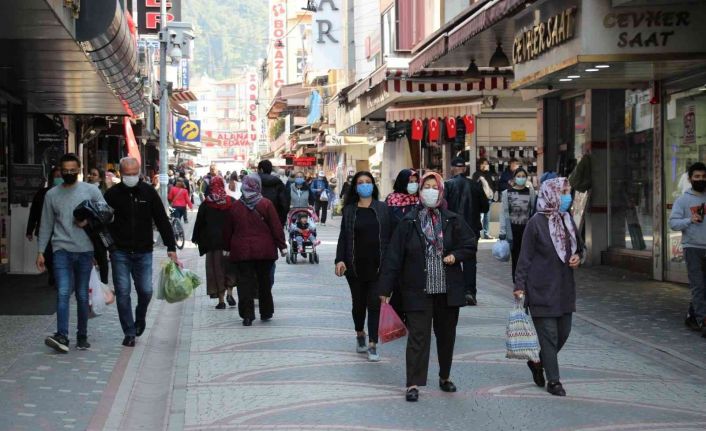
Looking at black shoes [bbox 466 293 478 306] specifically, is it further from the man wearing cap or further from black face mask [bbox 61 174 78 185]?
the man wearing cap

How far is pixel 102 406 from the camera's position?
27.2 ft

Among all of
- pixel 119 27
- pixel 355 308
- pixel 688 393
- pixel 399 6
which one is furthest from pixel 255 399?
pixel 399 6

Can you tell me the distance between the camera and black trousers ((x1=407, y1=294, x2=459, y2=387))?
8.41 metres

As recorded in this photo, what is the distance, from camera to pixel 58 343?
10.6 metres

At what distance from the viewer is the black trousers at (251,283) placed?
12.9 metres

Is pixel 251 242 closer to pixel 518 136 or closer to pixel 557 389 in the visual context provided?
pixel 557 389

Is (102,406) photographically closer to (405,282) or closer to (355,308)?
(405,282)

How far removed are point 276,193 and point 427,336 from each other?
9.04 metres

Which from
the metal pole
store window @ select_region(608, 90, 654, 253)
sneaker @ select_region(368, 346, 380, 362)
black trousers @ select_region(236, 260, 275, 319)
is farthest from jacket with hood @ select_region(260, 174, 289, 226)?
the metal pole

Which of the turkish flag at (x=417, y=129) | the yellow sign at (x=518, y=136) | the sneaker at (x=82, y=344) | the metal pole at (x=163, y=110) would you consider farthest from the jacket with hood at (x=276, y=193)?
the yellow sign at (x=518, y=136)

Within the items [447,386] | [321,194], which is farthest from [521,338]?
[321,194]

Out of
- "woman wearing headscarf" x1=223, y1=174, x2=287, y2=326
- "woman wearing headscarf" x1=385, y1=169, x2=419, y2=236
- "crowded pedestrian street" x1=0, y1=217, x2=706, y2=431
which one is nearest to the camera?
"crowded pedestrian street" x1=0, y1=217, x2=706, y2=431

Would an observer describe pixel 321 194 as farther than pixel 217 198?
Yes

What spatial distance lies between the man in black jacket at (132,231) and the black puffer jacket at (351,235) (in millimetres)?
1694
